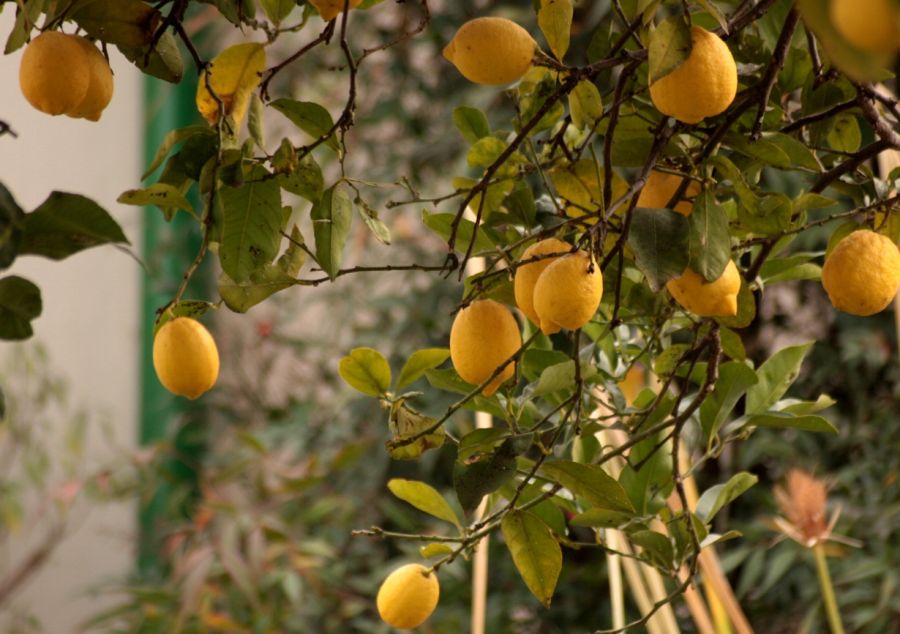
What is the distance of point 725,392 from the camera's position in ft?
1.55

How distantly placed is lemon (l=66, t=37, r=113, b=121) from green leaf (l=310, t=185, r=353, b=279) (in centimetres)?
7

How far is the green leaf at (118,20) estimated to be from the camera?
348mm

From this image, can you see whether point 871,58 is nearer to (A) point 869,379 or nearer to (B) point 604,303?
(B) point 604,303

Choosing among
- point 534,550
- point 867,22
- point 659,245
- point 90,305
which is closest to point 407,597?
point 534,550

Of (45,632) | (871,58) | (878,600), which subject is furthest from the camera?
(45,632)

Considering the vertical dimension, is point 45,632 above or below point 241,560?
below

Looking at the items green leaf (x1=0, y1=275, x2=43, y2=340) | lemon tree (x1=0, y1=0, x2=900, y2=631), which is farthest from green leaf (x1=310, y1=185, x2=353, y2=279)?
green leaf (x1=0, y1=275, x2=43, y2=340)

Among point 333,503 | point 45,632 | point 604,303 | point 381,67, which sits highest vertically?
point 381,67

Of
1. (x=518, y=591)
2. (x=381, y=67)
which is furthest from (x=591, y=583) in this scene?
(x=381, y=67)

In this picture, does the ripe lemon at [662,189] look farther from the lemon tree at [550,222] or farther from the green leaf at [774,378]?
the green leaf at [774,378]

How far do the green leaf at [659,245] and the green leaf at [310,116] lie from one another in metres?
0.10

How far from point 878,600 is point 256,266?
1.03 metres

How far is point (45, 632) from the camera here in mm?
2055

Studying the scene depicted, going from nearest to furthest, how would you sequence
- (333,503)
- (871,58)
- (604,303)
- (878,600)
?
(871,58) < (604,303) < (878,600) < (333,503)
